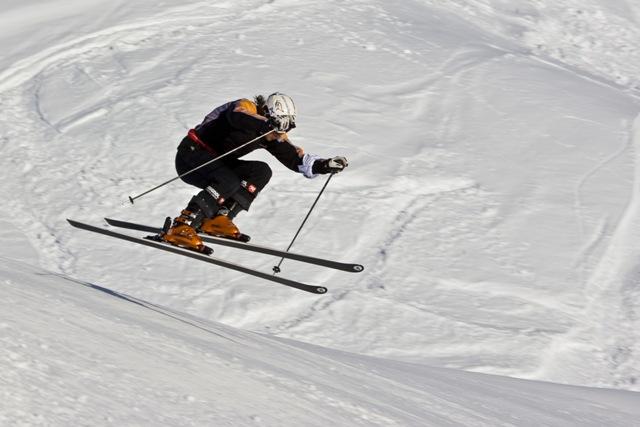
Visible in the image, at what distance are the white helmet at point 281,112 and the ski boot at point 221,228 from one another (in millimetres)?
938

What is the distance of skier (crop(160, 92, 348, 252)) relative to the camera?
6973mm

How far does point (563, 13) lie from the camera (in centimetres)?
1714

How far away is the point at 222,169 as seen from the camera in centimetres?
727

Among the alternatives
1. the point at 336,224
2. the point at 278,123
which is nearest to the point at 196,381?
the point at 278,123

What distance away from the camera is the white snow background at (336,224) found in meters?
4.52

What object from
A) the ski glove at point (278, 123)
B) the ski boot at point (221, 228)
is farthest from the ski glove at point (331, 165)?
the ski boot at point (221, 228)

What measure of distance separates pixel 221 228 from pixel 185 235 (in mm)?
330

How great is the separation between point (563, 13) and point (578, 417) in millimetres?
12364

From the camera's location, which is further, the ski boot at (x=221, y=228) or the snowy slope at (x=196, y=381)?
the ski boot at (x=221, y=228)

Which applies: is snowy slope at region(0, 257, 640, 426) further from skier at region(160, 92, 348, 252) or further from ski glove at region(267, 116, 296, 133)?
ski glove at region(267, 116, 296, 133)

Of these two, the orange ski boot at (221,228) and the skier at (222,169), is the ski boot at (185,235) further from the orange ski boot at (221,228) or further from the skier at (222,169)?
the orange ski boot at (221,228)

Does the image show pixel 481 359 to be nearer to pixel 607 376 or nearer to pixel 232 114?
pixel 607 376

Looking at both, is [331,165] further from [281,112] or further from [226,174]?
[226,174]

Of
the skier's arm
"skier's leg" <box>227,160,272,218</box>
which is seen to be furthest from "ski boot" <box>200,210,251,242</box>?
the skier's arm
